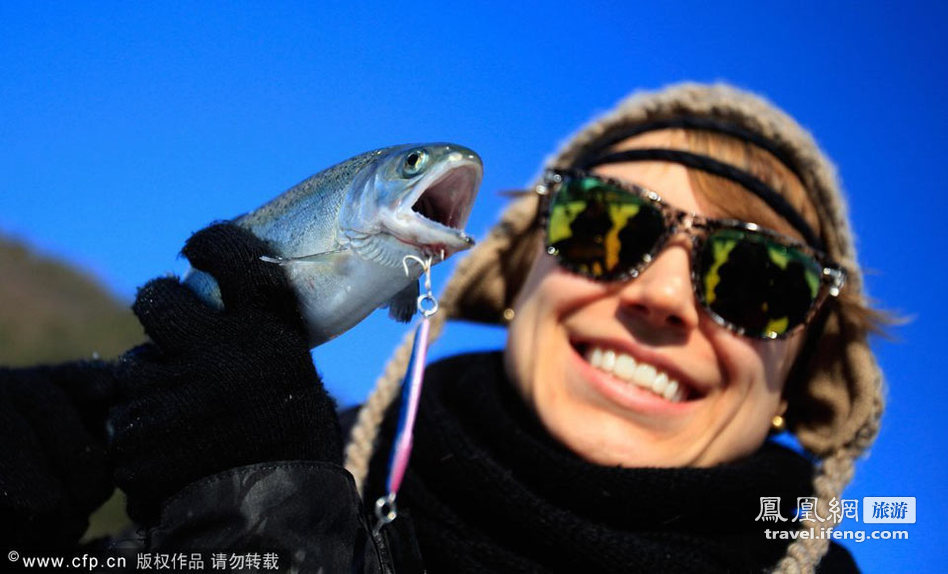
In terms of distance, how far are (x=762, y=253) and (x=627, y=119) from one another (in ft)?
4.05

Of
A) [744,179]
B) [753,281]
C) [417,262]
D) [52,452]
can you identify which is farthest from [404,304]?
[744,179]

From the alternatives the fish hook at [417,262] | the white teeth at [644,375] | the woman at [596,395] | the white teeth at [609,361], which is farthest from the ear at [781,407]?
the fish hook at [417,262]

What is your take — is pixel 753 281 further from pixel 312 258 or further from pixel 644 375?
pixel 312 258

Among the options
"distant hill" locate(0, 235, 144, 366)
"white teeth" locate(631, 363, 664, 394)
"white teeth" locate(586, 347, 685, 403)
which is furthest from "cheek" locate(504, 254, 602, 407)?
"distant hill" locate(0, 235, 144, 366)

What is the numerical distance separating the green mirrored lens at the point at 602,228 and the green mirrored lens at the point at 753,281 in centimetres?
28

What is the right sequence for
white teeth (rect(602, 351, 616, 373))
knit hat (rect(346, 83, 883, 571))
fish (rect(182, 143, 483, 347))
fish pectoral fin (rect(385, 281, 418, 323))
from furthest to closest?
knit hat (rect(346, 83, 883, 571)) → white teeth (rect(602, 351, 616, 373)) → fish pectoral fin (rect(385, 281, 418, 323)) → fish (rect(182, 143, 483, 347))

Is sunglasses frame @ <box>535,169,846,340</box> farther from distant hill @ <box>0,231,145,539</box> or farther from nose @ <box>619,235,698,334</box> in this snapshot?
distant hill @ <box>0,231,145,539</box>

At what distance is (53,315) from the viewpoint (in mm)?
23062

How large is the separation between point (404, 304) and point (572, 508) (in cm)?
126

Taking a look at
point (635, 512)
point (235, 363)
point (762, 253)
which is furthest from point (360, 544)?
point (762, 253)

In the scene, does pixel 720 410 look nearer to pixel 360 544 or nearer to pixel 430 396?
pixel 430 396

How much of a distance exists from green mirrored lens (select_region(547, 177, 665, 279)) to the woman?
11mm

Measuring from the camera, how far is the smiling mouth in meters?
3.21

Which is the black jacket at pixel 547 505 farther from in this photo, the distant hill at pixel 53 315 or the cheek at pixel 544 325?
the distant hill at pixel 53 315
